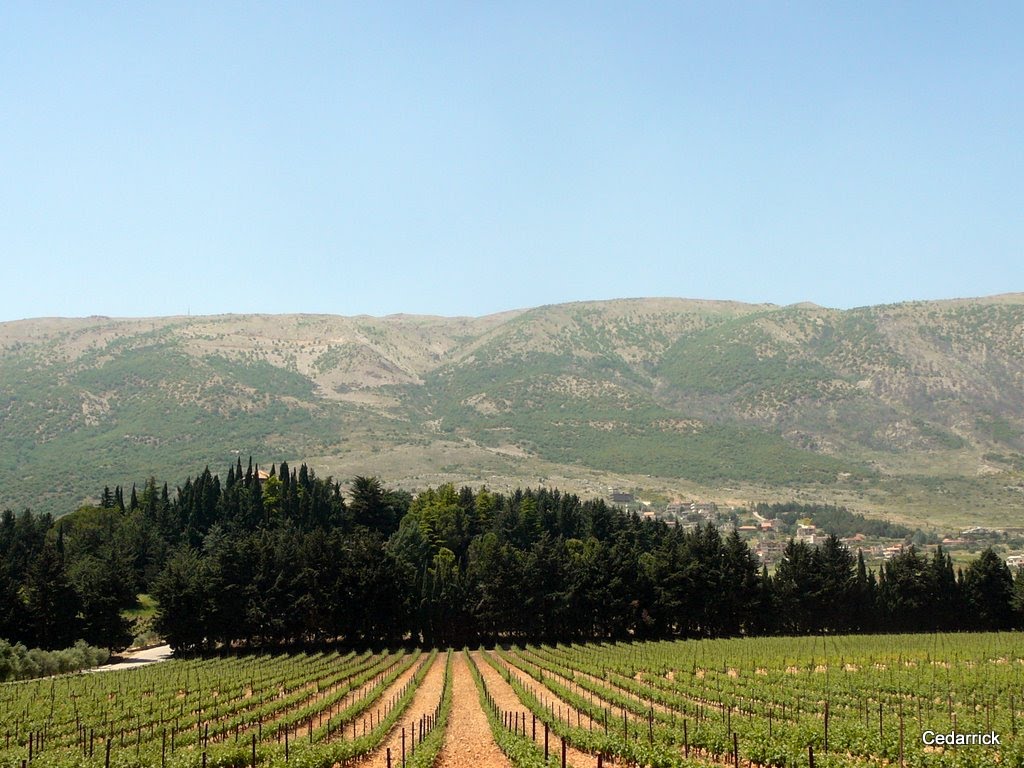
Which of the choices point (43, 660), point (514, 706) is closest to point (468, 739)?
point (514, 706)

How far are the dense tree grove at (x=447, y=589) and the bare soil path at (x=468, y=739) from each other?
37284mm

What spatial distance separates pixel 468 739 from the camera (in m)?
38.3

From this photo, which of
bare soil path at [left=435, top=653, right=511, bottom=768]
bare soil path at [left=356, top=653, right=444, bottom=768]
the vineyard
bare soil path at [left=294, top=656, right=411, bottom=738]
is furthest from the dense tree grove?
bare soil path at [left=435, top=653, right=511, bottom=768]

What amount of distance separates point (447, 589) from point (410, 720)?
164ft

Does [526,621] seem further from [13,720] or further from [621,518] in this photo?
[13,720]

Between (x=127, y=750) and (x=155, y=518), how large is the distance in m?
105

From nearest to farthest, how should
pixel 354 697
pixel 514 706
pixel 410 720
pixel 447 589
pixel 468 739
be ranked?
1. pixel 468 739
2. pixel 410 720
3. pixel 514 706
4. pixel 354 697
5. pixel 447 589

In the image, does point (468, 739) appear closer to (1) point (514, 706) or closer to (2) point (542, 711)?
(2) point (542, 711)

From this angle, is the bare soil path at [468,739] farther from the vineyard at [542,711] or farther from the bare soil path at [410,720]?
the bare soil path at [410,720]

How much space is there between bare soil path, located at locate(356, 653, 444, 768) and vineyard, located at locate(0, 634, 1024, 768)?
17cm

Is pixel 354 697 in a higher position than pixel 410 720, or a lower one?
lower

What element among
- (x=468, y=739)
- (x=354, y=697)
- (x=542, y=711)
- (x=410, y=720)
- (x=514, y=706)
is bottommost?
(x=354, y=697)

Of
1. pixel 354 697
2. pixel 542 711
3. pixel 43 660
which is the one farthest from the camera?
pixel 43 660

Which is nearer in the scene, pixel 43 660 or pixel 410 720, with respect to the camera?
pixel 410 720
